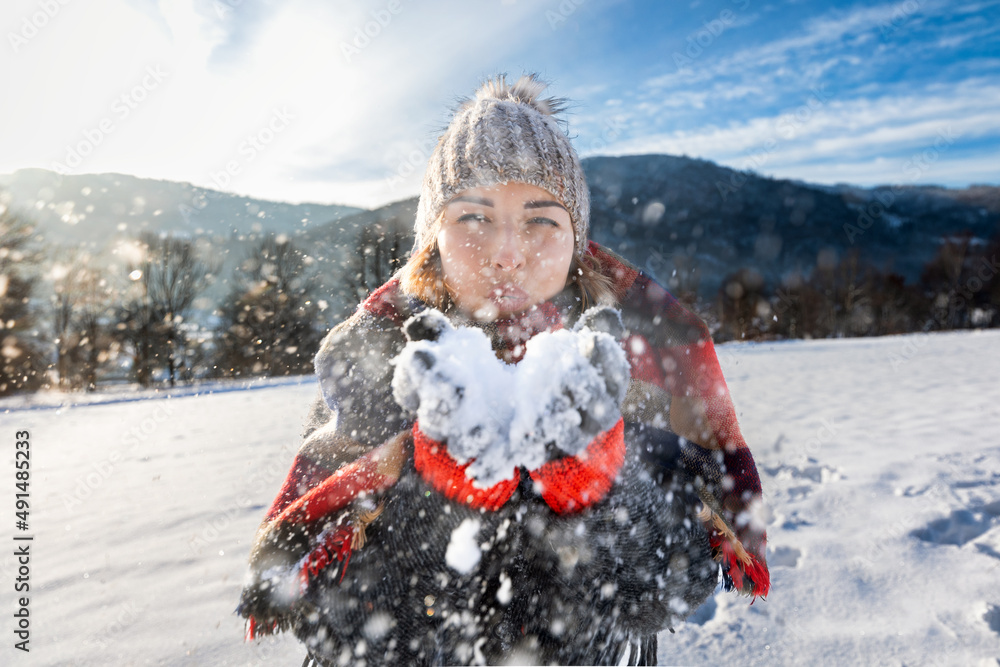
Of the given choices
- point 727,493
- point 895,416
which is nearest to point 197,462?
point 727,493

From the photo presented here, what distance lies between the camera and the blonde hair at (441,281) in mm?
1354

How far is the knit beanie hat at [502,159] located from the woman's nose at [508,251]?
188mm

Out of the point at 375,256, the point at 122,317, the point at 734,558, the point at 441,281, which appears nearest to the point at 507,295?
the point at 441,281

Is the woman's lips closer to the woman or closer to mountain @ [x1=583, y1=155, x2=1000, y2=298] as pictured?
the woman

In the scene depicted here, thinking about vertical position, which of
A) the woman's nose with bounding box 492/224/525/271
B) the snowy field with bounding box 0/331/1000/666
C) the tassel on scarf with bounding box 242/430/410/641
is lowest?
the snowy field with bounding box 0/331/1000/666

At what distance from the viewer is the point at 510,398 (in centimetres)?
81

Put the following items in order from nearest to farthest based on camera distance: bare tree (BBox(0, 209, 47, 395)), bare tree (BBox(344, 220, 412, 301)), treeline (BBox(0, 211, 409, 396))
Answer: bare tree (BBox(344, 220, 412, 301)) < bare tree (BBox(0, 209, 47, 395)) < treeline (BBox(0, 211, 409, 396))

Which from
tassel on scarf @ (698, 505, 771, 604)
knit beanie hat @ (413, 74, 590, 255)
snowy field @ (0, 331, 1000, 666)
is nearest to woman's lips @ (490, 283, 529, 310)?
knit beanie hat @ (413, 74, 590, 255)

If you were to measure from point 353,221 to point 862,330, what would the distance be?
1842 inches

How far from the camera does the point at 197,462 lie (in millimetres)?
4309

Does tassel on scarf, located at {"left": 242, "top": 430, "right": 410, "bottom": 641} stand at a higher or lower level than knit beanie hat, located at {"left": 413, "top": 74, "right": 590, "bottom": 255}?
lower

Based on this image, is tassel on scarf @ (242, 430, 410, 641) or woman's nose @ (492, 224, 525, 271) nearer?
tassel on scarf @ (242, 430, 410, 641)

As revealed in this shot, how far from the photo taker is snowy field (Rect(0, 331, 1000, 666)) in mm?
1885

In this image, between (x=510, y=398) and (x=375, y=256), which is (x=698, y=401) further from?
(x=375, y=256)
